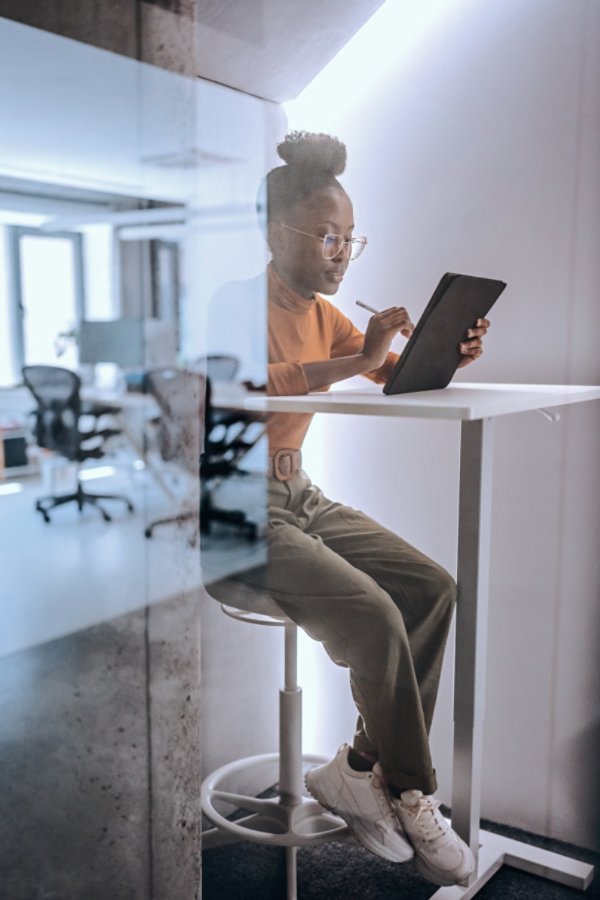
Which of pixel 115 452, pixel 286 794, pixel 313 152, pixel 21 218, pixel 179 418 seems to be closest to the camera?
pixel 21 218

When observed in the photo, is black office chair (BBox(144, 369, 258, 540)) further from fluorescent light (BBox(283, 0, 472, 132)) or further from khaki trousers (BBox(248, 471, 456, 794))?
fluorescent light (BBox(283, 0, 472, 132))

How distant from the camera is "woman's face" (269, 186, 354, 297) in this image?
1548 millimetres

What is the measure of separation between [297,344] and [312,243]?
7.4 inches

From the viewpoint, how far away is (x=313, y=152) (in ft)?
5.43

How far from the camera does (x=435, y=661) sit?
5.69ft

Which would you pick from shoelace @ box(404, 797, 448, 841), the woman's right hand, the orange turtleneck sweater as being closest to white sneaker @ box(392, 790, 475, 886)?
shoelace @ box(404, 797, 448, 841)

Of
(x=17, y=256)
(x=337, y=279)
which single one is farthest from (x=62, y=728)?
(x=337, y=279)

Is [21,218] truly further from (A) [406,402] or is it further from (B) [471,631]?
(B) [471,631]

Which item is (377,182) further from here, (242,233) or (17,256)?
(17,256)

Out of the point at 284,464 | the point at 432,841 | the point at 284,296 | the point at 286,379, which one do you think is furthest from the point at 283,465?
the point at 432,841

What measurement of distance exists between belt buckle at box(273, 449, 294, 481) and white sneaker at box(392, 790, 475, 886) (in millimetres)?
655

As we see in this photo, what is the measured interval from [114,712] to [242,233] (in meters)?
0.79

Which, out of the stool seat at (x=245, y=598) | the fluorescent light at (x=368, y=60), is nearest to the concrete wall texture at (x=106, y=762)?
the stool seat at (x=245, y=598)

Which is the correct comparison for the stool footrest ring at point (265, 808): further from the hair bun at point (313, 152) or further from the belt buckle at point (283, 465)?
the hair bun at point (313, 152)
